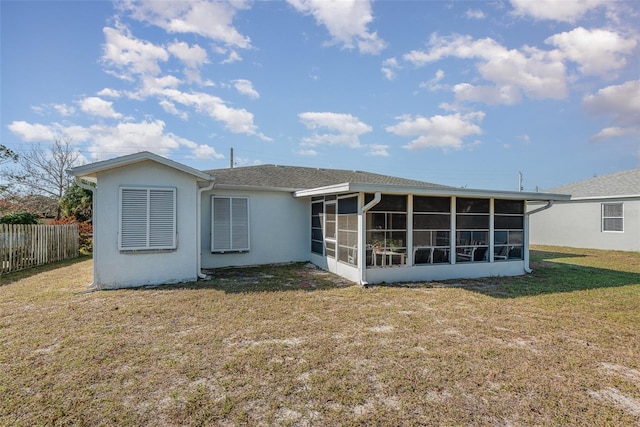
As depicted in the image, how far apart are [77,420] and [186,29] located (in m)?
10.2

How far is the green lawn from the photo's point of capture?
2711mm

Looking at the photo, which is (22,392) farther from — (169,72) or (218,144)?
(218,144)

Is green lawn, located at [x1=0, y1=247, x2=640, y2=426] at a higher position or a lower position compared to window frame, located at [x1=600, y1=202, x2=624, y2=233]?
lower

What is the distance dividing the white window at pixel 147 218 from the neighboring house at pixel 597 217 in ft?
57.7

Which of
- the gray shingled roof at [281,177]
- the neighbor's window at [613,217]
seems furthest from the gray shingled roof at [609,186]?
the gray shingled roof at [281,177]

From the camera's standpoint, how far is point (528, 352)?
3951mm

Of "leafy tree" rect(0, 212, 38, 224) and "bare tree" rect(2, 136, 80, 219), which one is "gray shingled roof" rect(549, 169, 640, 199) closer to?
"leafy tree" rect(0, 212, 38, 224)

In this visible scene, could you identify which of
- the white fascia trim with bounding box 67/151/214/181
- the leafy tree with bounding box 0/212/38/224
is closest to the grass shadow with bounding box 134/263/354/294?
the white fascia trim with bounding box 67/151/214/181

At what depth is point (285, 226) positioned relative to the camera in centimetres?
1093

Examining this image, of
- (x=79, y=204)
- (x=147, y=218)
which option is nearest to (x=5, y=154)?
(x=79, y=204)

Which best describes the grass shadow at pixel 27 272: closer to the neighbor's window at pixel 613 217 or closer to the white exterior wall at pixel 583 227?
the white exterior wall at pixel 583 227

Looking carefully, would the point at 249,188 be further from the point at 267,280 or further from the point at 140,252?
the point at 140,252

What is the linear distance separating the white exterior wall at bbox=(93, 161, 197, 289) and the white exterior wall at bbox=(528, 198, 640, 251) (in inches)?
750

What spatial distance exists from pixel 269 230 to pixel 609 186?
18.1 meters
